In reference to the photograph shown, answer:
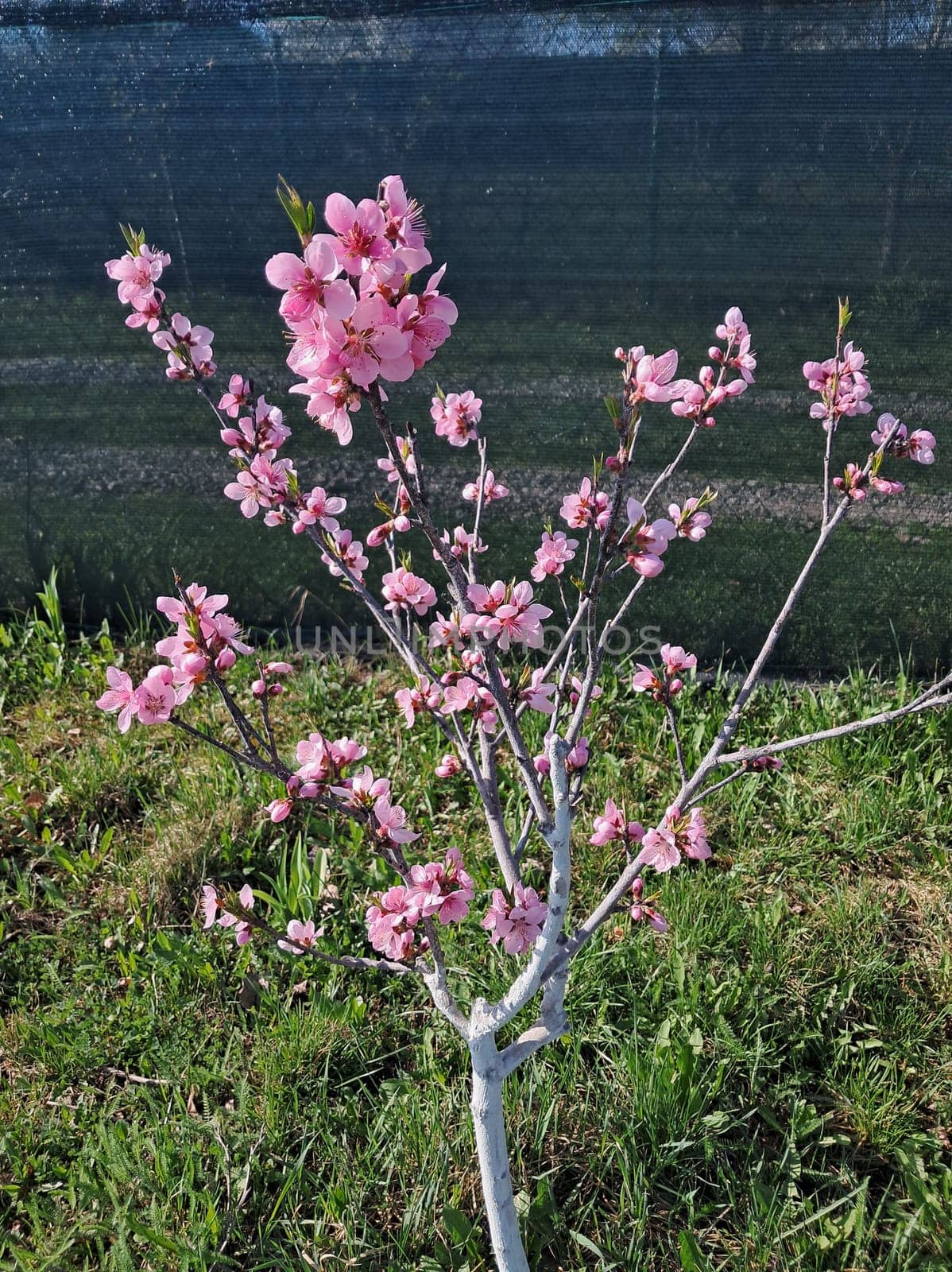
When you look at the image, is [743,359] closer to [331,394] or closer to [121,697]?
[331,394]

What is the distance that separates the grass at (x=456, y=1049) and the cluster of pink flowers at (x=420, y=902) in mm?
554

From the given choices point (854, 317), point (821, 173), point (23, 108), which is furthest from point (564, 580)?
point (23, 108)

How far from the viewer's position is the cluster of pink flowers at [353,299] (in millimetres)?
909

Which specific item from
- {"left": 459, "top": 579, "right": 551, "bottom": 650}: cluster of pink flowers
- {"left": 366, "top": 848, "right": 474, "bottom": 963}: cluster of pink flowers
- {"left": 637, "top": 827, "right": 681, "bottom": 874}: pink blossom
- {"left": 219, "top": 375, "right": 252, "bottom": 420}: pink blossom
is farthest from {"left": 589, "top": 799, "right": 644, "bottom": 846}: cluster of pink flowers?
{"left": 219, "top": 375, "right": 252, "bottom": 420}: pink blossom

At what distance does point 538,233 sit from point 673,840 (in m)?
2.31

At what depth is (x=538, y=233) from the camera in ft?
Answer: 9.87

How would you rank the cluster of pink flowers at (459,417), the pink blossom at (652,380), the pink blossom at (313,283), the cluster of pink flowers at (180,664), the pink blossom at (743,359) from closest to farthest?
the pink blossom at (313,283) → the pink blossom at (652,380) → the cluster of pink flowers at (180,664) → the pink blossom at (743,359) → the cluster of pink flowers at (459,417)

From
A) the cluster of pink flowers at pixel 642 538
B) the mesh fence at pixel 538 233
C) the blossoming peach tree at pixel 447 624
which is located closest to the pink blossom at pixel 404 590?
the blossoming peach tree at pixel 447 624

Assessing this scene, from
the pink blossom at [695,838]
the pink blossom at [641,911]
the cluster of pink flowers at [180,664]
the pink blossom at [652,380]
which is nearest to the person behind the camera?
the pink blossom at [652,380]

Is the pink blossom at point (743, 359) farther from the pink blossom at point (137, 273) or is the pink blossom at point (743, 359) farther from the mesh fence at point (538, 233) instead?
the mesh fence at point (538, 233)

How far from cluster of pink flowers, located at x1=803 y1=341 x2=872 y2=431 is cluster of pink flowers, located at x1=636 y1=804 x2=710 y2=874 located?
0.81 meters

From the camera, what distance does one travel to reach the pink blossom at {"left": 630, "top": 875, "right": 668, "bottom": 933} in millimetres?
1495

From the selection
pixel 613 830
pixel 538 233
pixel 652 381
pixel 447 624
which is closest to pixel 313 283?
pixel 652 381

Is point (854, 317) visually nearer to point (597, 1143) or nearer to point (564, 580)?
point (564, 580)
